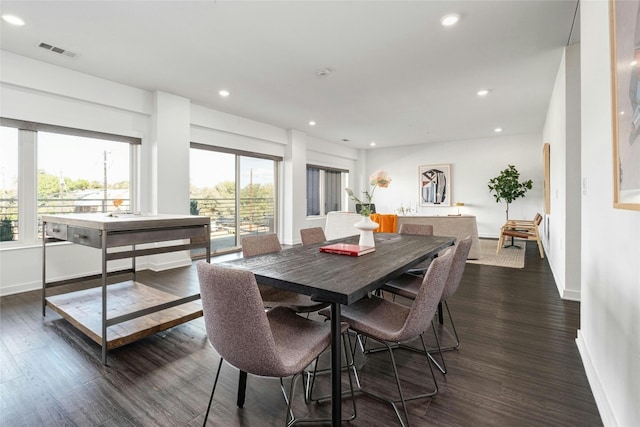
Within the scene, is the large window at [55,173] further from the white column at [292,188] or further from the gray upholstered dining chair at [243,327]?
the white column at [292,188]

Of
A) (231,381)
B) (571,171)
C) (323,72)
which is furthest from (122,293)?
(571,171)

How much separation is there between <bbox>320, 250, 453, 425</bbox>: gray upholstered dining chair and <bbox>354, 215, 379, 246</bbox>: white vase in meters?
0.56

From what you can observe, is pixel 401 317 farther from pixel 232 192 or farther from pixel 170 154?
pixel 232 192

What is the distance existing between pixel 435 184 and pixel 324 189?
3.18m

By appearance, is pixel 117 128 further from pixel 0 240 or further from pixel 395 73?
pixel 395 73

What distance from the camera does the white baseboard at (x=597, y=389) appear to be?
1415 millimetres

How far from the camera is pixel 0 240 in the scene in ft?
11.4

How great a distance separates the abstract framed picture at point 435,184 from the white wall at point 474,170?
0.41 ft

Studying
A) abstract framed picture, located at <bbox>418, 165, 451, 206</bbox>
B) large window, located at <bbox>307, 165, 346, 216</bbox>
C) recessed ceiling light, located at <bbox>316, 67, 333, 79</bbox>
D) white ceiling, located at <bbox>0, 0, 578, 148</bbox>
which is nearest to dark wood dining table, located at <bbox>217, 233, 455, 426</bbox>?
white ceiling, located at <bbox>0, 0, 578, 148</bbox>

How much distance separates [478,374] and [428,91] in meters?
3.83

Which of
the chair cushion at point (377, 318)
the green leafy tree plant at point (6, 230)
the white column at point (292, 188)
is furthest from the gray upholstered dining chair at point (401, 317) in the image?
the white column at point (292, 188)

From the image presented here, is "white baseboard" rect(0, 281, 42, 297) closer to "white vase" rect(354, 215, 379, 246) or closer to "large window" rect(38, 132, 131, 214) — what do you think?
"large window" rect(38, 132, 131, 214)

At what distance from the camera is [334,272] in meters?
1.58

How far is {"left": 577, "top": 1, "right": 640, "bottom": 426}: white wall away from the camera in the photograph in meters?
1.18
